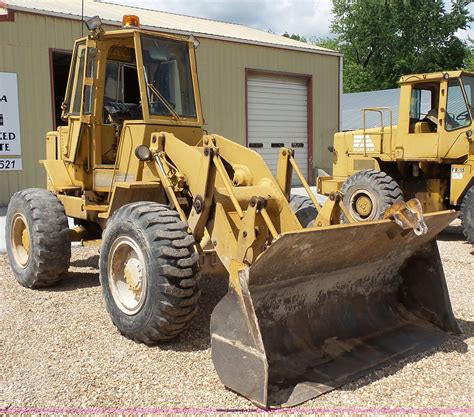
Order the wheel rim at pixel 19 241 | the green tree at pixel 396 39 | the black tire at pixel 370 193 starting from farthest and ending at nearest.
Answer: the green tree at pixel 396 39 → the black tire at pixel 370 193 → the wheel rim at pixel 19 241

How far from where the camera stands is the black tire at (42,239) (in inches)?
244

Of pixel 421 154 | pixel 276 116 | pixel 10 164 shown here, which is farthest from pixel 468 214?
pixel 276 116

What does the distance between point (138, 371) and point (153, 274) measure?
0.71 meters

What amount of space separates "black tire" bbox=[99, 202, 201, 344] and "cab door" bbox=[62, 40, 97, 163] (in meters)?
1.65

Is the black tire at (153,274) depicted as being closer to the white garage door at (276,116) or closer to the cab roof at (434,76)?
the cab roof at (434,76)

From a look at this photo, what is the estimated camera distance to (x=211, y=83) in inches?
665

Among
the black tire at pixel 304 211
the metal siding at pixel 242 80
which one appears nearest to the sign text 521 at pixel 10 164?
the metal siding at pixel 242 80

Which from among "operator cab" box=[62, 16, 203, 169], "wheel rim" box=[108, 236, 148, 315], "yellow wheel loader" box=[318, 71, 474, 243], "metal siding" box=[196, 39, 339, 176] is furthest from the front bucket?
"metal siding" box=[196, 39, 339, 176]

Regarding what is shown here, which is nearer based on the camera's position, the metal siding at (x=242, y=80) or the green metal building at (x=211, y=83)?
the green metal building at (x=211, y=83)

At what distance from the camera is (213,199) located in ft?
15.8

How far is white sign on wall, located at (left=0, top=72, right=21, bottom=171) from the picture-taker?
1332 cm

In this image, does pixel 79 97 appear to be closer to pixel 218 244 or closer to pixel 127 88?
pixel 127 88

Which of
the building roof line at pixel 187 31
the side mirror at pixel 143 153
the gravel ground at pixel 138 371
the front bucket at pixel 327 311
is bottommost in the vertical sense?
the gravel ground at pixel 138 371

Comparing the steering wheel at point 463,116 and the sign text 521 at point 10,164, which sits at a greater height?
the steering wheel at point 463,116
